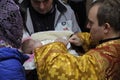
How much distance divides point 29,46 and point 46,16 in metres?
0.83

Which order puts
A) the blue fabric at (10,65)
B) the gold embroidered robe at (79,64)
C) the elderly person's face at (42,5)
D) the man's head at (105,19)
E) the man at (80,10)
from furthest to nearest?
the man at (80,10), the elderly person's face at (42,5), the man's head at (105,19), the gold embroidered robe at (79,64), the blue fabric at (10,65)

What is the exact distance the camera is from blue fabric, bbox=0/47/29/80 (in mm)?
1539

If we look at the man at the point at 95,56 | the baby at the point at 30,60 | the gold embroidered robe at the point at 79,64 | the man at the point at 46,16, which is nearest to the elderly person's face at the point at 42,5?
the man at the point at 46,16

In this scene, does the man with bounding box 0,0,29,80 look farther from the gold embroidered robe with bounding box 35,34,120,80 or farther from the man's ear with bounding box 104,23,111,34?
the man's ear with bounding box 104,23,111,34

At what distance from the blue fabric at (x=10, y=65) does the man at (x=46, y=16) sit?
1193 mm

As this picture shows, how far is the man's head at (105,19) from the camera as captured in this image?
1.88m

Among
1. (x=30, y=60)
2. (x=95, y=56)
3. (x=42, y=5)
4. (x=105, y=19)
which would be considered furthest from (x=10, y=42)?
(x=42, y=5)

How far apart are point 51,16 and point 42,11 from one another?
0.31ft

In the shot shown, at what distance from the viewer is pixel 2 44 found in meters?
1.60

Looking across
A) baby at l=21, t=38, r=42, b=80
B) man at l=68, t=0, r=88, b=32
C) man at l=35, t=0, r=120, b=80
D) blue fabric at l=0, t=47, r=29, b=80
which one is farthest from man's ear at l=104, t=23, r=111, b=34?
man at l=68, t=0, r=88, b=32

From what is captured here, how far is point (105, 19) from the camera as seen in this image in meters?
1.89

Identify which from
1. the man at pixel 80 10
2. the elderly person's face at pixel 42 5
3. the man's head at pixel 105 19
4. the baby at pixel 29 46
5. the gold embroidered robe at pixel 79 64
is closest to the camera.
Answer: the gold embroidered robe at pixel 79 64

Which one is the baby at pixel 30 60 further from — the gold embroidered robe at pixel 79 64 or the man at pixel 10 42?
the man at pixel 10 42

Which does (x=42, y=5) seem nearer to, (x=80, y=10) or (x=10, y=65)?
(x=80, y=10)
